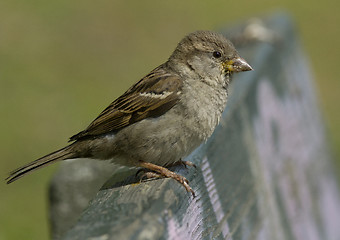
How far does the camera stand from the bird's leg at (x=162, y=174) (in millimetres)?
2182

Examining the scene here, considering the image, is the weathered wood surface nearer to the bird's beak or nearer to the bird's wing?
the bird's beak

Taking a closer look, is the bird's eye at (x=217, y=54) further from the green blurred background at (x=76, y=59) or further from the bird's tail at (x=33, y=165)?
the green blurred background at (x=76, y=59)

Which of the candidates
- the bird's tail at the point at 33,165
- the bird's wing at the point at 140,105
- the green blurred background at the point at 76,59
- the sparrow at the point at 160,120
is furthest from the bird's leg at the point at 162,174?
the green blurred background at the point at 76,59

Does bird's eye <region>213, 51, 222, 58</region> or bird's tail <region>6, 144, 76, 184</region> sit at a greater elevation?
bird's eye <region>213, 51, 222, 58</region>

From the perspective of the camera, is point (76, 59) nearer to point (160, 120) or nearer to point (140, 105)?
point (140, 105)

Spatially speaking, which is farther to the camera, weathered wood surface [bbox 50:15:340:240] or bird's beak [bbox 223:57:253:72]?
bird's beak [bbox 223:57:253:72]

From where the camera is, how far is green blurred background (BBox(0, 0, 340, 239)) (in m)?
5.56

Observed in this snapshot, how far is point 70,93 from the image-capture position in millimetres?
6652

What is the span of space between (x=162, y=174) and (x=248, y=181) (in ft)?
1.60

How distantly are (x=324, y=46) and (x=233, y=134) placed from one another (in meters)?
6.28

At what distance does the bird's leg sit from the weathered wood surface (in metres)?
0.04

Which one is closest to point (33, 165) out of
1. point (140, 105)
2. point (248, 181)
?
point (140, 105)

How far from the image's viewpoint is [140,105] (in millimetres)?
3014

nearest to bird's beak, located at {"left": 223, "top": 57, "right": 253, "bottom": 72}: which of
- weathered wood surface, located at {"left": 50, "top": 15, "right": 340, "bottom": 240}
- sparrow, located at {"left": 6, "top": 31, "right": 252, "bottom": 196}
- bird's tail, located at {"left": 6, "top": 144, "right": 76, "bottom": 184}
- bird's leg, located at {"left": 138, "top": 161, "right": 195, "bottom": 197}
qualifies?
sparrow, located at {"left": 6, "top": 31, "right": 252, "bottom": 196}
